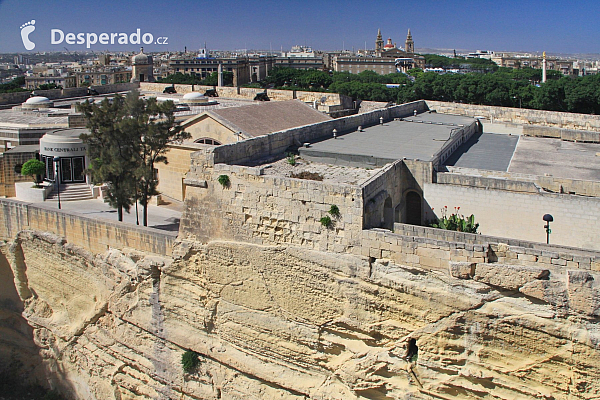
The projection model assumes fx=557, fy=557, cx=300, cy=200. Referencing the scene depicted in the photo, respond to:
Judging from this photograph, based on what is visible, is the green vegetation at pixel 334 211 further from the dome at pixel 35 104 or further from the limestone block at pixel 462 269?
the dome at pixel 35 104

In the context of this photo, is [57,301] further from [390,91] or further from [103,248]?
[390,91]

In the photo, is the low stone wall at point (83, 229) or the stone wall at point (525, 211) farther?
the low stone wall at point (83, 229)

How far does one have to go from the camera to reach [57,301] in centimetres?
1842

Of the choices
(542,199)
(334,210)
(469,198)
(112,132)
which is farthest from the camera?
(112,132)

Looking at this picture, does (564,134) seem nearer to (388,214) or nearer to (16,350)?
(388,214)

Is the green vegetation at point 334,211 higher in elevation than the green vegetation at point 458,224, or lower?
higher

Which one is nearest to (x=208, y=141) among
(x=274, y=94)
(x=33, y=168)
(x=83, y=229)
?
(x=83, y=229)

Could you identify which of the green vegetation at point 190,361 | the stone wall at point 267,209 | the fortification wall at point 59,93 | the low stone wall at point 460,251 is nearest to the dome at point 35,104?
the fortification wall at point 59,93

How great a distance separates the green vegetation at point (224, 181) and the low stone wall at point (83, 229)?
2.53 metres

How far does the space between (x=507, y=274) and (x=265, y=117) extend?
14.0 meters

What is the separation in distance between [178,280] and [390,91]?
37.7 metres

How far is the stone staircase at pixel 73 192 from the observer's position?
21.1 meters

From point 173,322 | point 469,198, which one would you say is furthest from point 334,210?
point 173,322

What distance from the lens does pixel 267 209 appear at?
1275cm
